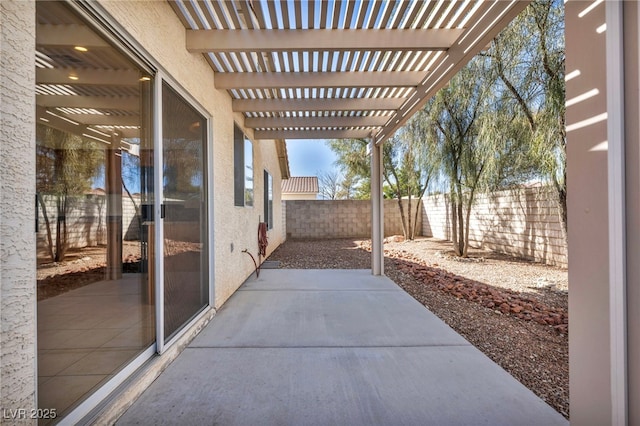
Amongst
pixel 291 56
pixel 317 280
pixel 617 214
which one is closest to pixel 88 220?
pixel 291 56

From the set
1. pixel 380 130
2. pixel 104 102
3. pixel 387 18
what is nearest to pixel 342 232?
pixel 380 130

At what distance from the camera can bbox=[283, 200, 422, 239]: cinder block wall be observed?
11.3 meters

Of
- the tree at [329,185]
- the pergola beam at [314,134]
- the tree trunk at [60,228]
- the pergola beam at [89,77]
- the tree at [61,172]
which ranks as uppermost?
the tree at [329,185]

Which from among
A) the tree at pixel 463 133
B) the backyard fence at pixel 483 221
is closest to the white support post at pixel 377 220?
the tree at pixel 463 133

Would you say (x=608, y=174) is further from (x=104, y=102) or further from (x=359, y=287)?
(x=359, y=287)

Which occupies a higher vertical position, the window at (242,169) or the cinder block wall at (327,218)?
the window at (242,169)

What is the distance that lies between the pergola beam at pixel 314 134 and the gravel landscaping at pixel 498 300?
8.89 feet

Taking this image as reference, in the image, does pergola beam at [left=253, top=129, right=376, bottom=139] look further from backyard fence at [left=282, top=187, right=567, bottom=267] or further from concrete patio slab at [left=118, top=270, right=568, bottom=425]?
backyard fence at [left=282, top=187, right=567, bottom=267]

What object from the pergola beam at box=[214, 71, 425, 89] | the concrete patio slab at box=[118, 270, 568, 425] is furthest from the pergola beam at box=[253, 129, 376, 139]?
the concrete patio slab at box=[118, 270, 568, 425]

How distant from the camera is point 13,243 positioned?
111cm

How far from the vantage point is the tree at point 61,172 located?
1.36m

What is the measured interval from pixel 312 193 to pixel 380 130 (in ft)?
51.7

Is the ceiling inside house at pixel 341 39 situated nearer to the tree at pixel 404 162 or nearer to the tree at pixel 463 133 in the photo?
the tree at pixel 463 133

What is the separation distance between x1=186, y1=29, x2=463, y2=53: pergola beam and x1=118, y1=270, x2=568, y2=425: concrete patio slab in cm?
270
